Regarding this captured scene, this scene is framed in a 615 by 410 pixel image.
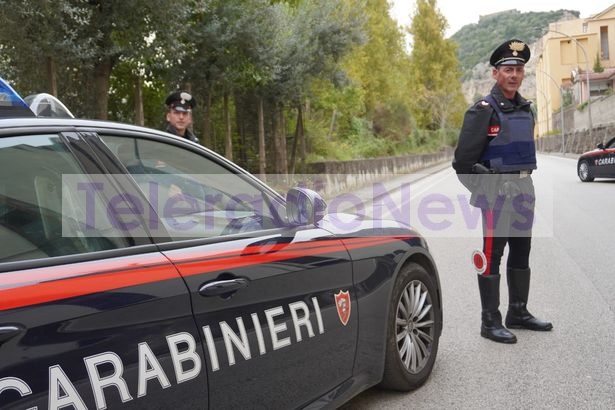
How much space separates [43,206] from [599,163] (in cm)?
2026

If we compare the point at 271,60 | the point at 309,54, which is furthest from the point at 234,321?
the point at 309,54

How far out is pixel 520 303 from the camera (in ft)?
15.7

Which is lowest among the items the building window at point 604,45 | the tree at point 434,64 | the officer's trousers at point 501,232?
Answer: the officer's trousers at point 501,232

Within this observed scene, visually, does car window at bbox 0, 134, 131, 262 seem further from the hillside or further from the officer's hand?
the hillside

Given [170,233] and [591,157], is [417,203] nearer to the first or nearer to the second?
[591,157]

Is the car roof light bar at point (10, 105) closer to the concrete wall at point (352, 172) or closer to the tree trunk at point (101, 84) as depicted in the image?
the tree trunk at point (101, 84)

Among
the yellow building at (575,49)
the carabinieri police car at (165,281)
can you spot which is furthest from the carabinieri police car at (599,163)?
the yellow building at (575,49)

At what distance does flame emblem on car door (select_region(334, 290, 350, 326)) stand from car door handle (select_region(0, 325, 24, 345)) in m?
1.61

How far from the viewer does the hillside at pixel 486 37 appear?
172 m

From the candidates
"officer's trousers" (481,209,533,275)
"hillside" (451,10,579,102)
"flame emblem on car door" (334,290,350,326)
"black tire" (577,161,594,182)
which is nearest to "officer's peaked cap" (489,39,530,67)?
"officer's trousers" (481,209,533,275)

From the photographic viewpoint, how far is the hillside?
566ft

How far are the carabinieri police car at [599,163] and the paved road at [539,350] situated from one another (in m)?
12.0

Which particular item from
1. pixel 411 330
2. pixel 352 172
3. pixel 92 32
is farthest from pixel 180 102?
pixel 352 172

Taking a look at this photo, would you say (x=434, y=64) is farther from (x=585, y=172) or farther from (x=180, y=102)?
(x=180, y=102)
